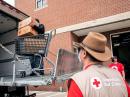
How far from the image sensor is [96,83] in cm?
233

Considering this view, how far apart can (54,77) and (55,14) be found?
43.1 feet

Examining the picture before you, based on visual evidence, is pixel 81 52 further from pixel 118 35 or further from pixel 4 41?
pixel 118 35

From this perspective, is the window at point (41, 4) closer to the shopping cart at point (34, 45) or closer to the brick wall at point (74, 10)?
the brick wall at point (74, 10)

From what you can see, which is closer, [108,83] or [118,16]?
[108,83]

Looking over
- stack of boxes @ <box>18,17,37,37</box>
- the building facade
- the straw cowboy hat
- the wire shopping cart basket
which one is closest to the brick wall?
the building facade

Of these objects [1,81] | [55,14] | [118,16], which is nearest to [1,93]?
[1,81]

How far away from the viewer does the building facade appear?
15117mm

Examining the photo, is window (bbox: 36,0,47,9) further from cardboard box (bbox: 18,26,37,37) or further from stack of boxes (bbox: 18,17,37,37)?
cardboard box (bbox: 18,26,37,37)

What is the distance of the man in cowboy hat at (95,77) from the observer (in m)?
2.31

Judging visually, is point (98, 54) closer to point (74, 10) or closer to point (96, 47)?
point (96, 47)

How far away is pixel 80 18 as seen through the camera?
1672 cm

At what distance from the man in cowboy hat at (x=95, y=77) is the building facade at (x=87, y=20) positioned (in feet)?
39.7

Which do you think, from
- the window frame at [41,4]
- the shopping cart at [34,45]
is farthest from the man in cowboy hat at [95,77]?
the window frame at [41,4]

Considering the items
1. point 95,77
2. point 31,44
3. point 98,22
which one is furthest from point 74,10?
point 95,77
